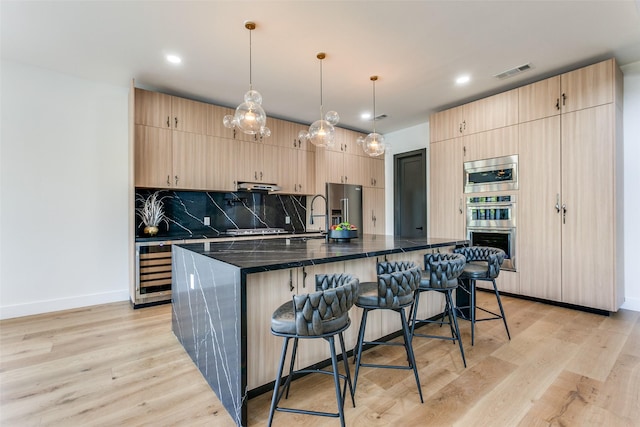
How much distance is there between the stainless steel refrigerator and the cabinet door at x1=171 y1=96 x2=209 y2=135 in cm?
233

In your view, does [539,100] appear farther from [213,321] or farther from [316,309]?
[213,321]

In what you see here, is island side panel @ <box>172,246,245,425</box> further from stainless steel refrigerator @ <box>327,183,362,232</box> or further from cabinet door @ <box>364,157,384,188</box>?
cabinet door @ <box>364,157,384,188</box>

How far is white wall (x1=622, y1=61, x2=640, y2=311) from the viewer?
336 centimetres

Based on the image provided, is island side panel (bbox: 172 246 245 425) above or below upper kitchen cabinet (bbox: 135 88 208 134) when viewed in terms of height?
below

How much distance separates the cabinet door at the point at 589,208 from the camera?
3.14 meters

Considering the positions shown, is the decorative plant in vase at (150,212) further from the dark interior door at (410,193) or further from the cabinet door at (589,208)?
the cabinet door at (589,208)

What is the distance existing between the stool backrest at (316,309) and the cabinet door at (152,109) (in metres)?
3.53

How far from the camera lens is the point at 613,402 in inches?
69.7

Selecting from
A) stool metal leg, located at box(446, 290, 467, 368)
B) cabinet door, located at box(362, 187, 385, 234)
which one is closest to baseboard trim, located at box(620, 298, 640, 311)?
stool metal leg, located at box(446, 290, 467, 368)

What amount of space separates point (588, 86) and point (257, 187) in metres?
4.28

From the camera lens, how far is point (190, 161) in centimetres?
409

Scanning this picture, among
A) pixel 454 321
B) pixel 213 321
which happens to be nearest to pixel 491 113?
pixel 454 321

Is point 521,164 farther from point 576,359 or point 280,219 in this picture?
point 280,219

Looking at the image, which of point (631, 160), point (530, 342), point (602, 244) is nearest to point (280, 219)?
point (530, 342)
